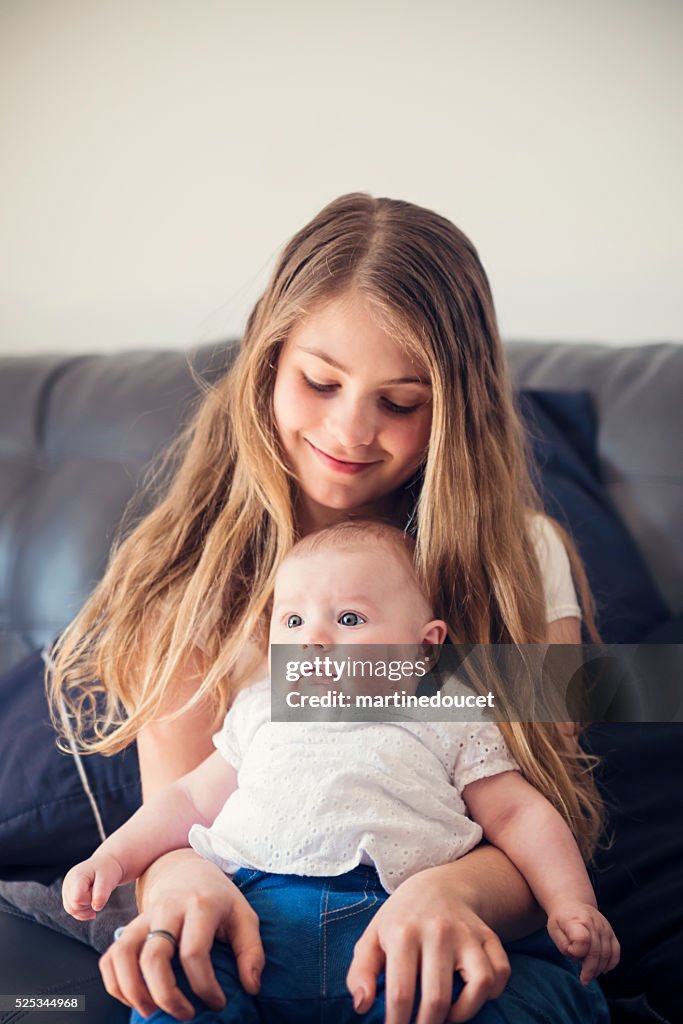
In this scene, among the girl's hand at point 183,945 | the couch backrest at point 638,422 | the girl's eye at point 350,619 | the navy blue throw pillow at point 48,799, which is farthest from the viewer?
the couch backrest at point 638,422

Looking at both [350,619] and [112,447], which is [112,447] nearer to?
[112,447]

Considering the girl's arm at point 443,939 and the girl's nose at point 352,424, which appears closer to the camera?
the girl's arm at point 443,939

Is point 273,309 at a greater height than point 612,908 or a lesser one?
greater

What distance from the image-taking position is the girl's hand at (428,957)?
0.61 metres

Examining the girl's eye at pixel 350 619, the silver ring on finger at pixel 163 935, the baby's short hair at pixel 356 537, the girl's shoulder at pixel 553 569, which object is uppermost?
the baby's short hair at pixel 356 537

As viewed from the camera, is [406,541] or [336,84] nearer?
[406,541]

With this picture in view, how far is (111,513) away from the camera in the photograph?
3.45 ft

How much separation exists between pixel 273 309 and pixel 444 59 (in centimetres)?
31

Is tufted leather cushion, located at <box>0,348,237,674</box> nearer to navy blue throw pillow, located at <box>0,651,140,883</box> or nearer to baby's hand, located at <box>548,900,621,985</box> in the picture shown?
navy blue throw pillow, located at <box>0,651,140,883</box>

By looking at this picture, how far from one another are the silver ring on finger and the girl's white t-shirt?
0.08m

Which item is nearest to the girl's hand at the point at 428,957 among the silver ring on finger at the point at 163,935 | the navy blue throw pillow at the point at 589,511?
the silver ring on finger at the point at 163,935

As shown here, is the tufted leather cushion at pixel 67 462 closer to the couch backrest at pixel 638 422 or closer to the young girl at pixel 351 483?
the young girl at pixel 351 483

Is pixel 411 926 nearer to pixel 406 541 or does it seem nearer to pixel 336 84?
pixel 406 541

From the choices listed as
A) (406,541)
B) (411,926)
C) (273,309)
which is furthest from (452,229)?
(411,926)
